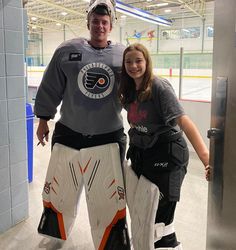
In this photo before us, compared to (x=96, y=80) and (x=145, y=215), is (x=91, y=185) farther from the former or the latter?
(x=96, y=80)

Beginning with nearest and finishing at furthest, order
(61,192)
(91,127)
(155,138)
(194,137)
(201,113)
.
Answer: (194,137) → (155,138) → (91,127) → (61,192) → (201,113)

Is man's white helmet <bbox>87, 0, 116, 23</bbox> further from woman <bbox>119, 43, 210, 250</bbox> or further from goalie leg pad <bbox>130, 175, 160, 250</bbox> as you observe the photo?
goalie leg pad <bbox>130, 175, 160, 250</bbox>

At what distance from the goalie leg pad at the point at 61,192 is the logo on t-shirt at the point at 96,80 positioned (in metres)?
0.36

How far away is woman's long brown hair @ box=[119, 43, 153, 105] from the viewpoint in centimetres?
138

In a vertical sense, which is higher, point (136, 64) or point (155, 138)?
point (136, 64)

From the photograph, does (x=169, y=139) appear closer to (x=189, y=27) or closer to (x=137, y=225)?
(x=137, y=225)

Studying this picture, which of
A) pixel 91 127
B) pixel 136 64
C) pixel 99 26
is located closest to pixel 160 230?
pixel 91 127

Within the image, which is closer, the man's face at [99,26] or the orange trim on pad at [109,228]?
the man's face at [99,26]

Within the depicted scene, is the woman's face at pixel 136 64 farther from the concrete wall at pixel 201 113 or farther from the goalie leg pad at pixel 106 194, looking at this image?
the concrete wall at pixel 201 113

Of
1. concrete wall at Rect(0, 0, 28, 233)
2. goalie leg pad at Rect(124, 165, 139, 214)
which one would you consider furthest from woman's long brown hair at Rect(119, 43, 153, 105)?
concrete wall at Rect(0, 0, 28, 233)

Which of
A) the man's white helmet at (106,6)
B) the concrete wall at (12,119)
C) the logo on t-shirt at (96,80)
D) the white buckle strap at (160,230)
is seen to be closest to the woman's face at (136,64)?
the logo on t-shirt at (96,80)

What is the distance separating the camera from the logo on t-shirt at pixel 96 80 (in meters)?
1.63

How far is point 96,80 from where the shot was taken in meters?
1.64

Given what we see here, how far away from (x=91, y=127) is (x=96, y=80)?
0.27 meters
